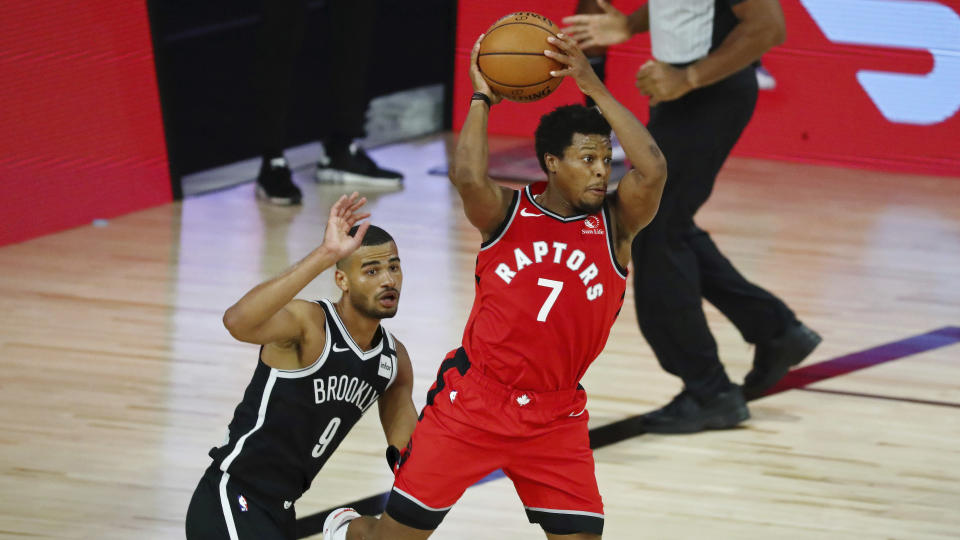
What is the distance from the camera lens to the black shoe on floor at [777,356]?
178 inches

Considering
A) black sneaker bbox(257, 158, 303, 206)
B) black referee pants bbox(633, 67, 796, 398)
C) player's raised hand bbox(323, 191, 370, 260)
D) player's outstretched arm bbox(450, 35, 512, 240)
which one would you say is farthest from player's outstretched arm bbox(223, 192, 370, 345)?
black sneaker bbox(257, 158, 303, 206)

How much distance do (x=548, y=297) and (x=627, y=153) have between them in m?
0.39

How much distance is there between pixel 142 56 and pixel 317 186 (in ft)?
4.04

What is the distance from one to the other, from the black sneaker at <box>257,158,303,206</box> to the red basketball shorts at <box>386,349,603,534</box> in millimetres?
4009

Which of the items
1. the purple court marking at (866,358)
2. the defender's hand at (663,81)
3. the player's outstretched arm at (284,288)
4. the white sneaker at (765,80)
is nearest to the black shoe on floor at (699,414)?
the purple court marking at (866,358)

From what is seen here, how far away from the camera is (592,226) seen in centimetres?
309

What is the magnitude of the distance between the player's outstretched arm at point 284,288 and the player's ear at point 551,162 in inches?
19.1

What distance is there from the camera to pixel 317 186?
7.36 meters

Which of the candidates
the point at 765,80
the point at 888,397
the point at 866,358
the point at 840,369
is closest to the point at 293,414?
the point at 888,397

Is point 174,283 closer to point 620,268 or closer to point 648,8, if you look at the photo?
point 648,8

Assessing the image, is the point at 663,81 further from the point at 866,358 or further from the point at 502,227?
the point at 866,358

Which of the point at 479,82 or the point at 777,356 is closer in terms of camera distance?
the point at 479,82

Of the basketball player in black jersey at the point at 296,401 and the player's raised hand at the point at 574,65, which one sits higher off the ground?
the player's raised hand at the point at 574,65

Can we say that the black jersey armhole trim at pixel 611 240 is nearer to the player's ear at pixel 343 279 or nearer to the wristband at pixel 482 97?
the wristband at pixel 482 97
